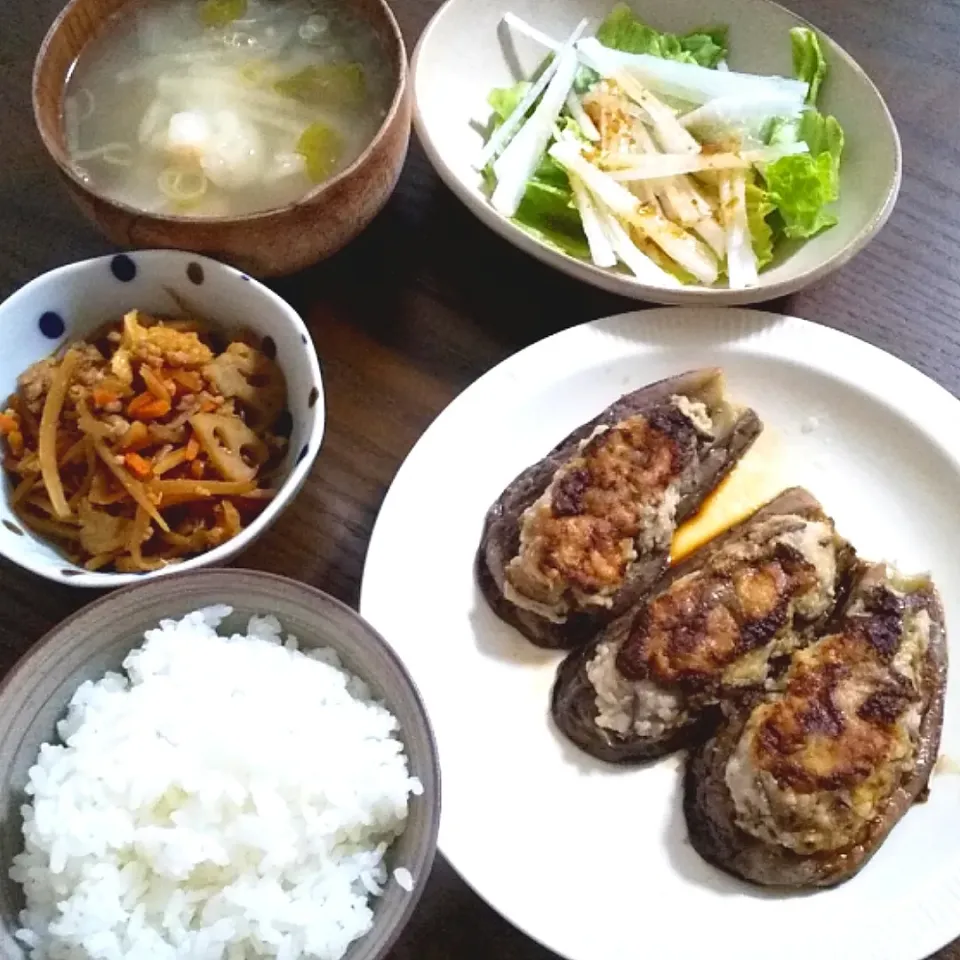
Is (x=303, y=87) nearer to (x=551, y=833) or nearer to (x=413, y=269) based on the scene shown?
(x=413, y=269)

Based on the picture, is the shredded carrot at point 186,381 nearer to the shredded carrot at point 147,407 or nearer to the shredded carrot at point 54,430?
the shredded carrot at point 147,407

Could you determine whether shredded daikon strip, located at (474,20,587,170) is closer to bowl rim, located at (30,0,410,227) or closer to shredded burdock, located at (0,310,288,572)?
bowl rim, located at (30,0,410,227)

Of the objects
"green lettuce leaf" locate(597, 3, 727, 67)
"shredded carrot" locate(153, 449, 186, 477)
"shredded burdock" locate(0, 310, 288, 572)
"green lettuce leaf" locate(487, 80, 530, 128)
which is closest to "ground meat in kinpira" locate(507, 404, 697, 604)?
"shredded burdock" locate(0, 310, 288, 572)

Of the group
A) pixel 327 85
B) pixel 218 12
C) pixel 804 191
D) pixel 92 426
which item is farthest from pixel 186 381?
pixel 804 191

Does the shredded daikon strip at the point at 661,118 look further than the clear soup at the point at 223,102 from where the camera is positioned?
Yes

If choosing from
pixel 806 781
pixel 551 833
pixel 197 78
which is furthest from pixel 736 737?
pixel 197 78

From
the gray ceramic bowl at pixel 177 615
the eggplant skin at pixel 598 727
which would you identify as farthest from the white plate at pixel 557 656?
the gray ceramic bowl at pixel 177 615

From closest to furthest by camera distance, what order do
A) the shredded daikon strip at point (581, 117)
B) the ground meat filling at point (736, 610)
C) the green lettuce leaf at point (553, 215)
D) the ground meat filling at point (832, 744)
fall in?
the ground meat filling at point (832, 744)
the ground meat filling at point (736, 610)
the green lettuce leaf at point (553, 215)
the shredded daikon strip at point (581, 117)

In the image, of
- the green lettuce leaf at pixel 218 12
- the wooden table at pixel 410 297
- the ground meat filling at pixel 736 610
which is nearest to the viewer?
the ground meat filling at pixel 736 610
